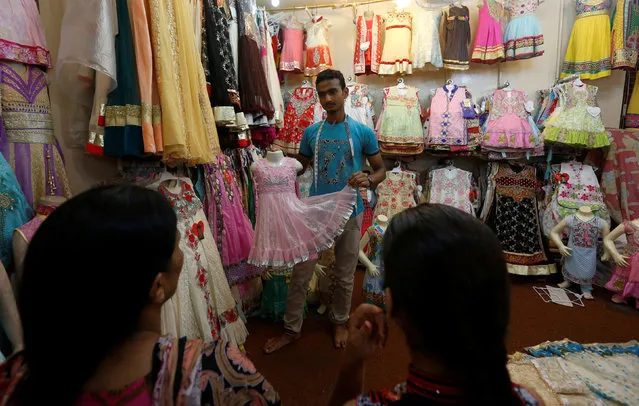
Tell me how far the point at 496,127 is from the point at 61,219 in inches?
149

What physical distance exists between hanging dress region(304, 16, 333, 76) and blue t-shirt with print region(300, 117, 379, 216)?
1.87 meters

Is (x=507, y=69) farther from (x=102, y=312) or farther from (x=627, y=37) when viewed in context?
(x=102, y=312)

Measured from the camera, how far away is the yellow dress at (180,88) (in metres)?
1.67

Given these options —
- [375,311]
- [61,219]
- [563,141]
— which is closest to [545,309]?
[563,141]

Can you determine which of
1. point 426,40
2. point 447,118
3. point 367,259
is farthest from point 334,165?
point 426,40

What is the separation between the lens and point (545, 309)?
2.94 m

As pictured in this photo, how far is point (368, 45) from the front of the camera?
3.81 meters

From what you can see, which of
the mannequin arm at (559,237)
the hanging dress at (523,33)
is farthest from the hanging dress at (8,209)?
the hanging dress at (523,33)

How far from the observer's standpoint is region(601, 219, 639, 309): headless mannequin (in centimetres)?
288

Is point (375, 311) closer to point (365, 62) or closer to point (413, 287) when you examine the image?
point (413, 287)

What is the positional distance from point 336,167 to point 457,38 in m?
2.42

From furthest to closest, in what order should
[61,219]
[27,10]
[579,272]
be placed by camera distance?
1. [579,272]
2. [27,10]
3. [61,219]

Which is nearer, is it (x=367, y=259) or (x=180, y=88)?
(x=180, y=88)

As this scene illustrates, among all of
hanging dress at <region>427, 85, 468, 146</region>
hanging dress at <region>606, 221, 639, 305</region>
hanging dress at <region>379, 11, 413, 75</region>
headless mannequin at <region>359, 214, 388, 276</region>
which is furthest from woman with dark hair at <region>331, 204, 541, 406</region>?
hanging dress at <region>379, 11, 413, 75</region>
